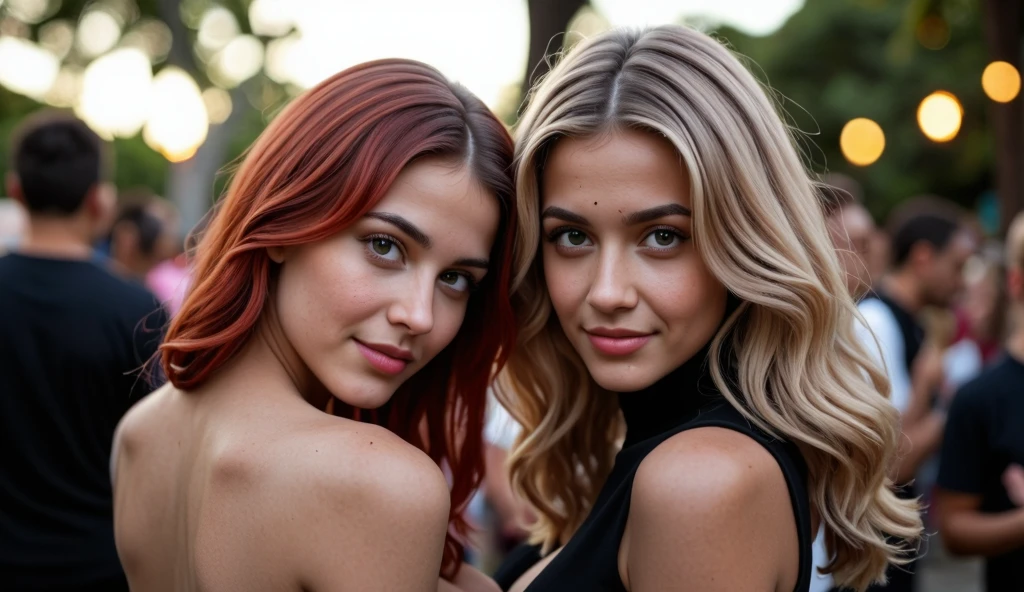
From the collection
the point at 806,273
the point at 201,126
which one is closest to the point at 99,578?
the point at 806,273

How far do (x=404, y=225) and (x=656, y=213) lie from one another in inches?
21.5

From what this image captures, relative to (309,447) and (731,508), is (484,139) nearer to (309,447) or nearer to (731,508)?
(309,447)

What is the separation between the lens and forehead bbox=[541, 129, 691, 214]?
2.20 metres

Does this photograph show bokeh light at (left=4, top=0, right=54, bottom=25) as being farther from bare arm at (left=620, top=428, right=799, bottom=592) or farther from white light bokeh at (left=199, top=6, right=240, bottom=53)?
bare arm at (left=620, top=428, right=799, bottom=592)

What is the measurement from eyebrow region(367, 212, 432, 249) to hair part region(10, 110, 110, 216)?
2564 mm

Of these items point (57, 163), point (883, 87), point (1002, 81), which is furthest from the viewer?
point (883, 87)

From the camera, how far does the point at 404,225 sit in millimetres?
2197

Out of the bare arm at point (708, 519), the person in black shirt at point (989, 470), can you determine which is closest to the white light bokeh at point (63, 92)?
the person in black shirt at point (989, 470)

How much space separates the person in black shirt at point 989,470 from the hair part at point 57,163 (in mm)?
3783

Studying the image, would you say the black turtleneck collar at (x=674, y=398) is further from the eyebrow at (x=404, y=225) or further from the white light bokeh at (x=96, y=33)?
the white light bokeh at (x=96, y=33)

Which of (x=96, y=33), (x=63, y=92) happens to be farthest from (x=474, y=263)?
(x=63, y=92)

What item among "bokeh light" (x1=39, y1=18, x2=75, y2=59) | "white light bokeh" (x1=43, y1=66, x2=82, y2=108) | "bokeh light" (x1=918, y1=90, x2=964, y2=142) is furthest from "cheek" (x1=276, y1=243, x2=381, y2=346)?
"white light bokeh" (x1=43, y1=66, x2=82, y2=108)

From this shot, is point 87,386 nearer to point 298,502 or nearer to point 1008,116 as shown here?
point 298,502

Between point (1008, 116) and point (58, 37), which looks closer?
point (1008, 116)
